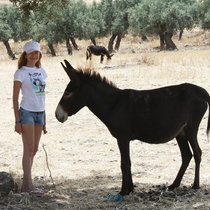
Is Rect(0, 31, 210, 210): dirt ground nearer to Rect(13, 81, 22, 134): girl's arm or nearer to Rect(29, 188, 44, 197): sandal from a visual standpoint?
Rect(29, 188, 44, 197): sandal

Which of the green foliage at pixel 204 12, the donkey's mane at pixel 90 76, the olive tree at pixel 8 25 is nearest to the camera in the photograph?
the donkey's mane at pixel 90 76

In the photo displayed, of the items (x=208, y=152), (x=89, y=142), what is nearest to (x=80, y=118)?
(x=89, y=142)

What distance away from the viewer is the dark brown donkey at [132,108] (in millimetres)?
5188

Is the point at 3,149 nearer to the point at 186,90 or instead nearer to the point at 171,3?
the point at 186,90

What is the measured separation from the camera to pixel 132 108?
5223mm

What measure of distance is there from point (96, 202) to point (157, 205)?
85cm

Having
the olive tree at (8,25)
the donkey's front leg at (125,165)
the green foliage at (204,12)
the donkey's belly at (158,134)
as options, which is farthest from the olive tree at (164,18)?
the donkey's front leg at (125,165)

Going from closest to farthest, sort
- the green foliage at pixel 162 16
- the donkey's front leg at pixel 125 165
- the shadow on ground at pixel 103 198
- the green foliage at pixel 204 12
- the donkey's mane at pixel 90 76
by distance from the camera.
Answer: the shadow on ground at pixel 103 198 → the donkey's front leg at pixel 125 165 → the donkey's mane at pixel 90 76 → the green foliage at pixel 162 16 → the green foliage at pixel 204 12

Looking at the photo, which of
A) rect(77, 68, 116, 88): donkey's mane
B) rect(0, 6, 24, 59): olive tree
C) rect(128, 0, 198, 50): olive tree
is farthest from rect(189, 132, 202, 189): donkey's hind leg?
rect(0, 6, 24, 59): olive tree

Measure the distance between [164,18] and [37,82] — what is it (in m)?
37.1

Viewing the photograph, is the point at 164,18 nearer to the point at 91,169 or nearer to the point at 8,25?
the point at 8,25

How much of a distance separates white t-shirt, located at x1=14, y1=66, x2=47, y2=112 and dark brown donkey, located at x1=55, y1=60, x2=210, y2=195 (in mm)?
357

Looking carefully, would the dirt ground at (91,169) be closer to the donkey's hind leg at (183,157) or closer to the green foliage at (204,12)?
the donkey's hind leg at (183,157)

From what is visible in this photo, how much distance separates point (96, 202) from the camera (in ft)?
16.9
